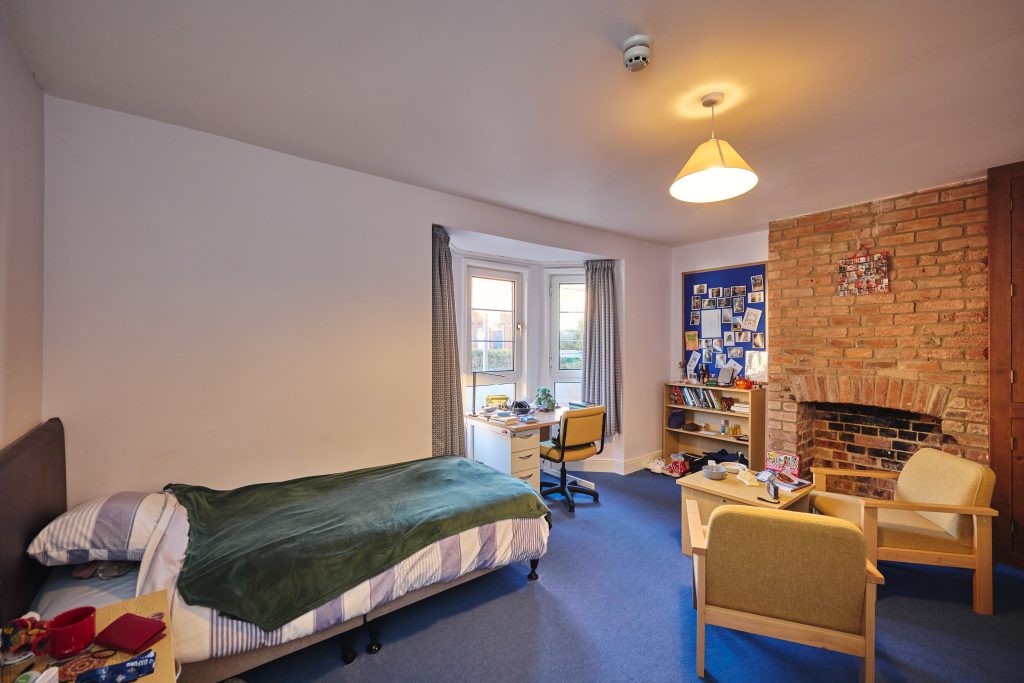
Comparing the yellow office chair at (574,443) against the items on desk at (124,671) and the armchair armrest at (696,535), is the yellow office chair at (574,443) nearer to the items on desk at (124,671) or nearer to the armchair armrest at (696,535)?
the armchair armrest at (696,535)

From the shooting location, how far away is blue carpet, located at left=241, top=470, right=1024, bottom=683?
1.86 meters

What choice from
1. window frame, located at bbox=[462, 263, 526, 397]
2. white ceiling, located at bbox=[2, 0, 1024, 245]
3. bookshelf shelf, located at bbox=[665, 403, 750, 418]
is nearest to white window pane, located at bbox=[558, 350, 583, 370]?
window frame, located at bbox=[462, 263, 526, 397]

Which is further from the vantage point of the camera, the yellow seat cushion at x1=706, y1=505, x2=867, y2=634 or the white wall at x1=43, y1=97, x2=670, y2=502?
the white wall at x1=43, y1=97, x2=670, y2=502

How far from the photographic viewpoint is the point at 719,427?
4656mm

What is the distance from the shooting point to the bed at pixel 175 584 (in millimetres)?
1487

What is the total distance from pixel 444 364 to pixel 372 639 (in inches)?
74.4

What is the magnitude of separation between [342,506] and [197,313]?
131 centimetres

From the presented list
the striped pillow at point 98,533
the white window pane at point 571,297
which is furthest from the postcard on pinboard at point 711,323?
the striped pillow at point 98,533

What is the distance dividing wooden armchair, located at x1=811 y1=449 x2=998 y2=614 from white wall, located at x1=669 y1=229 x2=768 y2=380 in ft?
7.67

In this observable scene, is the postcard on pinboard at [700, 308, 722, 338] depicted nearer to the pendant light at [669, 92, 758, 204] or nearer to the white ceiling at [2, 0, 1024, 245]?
the white ceiling at [2, 0, 1024, 245]

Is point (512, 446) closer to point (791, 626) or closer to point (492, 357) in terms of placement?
point (492, 357)

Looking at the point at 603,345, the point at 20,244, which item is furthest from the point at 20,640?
the point at 603,345

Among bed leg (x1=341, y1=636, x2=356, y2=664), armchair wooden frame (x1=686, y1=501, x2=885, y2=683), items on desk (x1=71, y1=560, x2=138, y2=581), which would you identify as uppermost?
items on desk (x1=71, y1=560, x2=138, y2=581)

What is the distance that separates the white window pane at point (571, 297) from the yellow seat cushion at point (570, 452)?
168 centimetres
